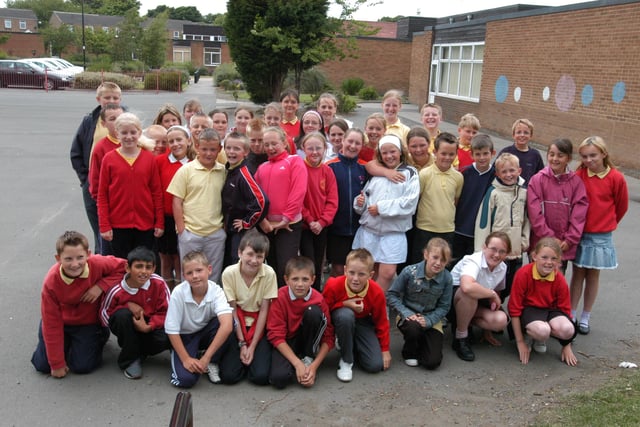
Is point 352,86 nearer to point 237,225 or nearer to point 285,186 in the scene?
point 285,186

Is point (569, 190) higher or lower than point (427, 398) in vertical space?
higher

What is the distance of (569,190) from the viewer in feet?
16.3

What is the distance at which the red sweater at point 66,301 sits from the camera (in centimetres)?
405

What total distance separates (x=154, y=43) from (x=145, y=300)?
4664 cm

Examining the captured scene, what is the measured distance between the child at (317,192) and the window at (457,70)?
59.2ft

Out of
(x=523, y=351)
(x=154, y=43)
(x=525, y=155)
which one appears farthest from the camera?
(x=154, y=43)

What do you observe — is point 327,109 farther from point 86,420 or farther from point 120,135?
point 86,420

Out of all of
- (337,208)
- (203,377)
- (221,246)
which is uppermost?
(337,208)

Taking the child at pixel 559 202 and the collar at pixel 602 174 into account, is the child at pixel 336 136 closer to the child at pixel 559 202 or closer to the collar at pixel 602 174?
the child at pixel 559 202

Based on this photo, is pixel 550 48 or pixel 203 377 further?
pixel 550 48

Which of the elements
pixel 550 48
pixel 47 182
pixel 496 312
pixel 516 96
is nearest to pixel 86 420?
pixel 496 312

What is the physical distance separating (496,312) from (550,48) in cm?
1402

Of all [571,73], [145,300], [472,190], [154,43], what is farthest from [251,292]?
[154,43]

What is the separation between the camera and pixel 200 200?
4.95 m
